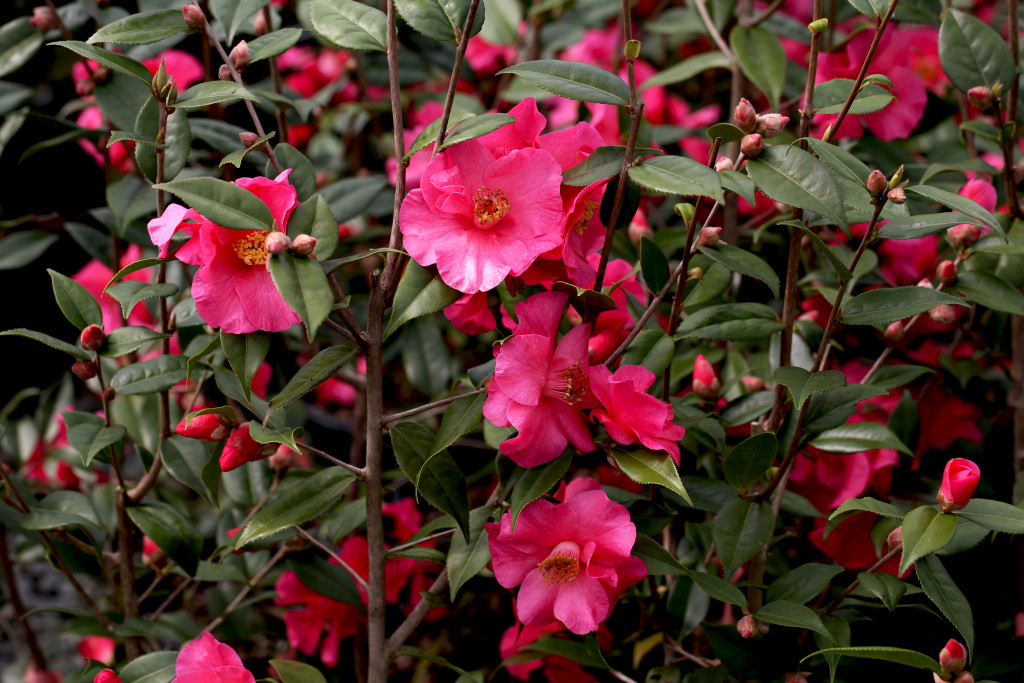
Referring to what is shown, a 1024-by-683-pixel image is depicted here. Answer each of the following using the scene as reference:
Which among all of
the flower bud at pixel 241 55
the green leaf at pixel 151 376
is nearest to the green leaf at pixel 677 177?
the flower bud at pixel 241 55

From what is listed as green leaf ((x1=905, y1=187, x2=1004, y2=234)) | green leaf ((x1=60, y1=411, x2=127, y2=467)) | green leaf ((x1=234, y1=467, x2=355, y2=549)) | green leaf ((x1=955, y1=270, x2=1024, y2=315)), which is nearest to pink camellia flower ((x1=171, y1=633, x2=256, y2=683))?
green leaf ((x1=234, y1=467, x2=355, y2=549))

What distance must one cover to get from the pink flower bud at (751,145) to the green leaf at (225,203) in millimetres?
420

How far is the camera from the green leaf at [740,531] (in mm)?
823

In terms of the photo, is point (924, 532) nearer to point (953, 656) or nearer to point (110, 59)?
point (953, 656)

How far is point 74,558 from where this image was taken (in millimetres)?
1145

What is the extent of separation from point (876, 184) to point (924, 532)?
303 mm

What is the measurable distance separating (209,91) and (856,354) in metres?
0.94

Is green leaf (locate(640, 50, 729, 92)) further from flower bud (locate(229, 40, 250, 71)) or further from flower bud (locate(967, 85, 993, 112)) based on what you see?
flower bud (locate(229, 40, 250, 71))

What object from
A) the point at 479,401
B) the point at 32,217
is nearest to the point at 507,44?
the point at 32,217

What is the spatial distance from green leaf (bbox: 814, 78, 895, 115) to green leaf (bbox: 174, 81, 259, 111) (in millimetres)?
605

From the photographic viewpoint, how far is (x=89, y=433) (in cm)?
89

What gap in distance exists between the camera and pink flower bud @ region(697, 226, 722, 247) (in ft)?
2.51

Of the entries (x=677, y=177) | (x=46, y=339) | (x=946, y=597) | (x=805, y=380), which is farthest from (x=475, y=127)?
(x=946, y=597)

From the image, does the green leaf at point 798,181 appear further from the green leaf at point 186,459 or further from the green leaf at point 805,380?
the green leaf at point 186,459
